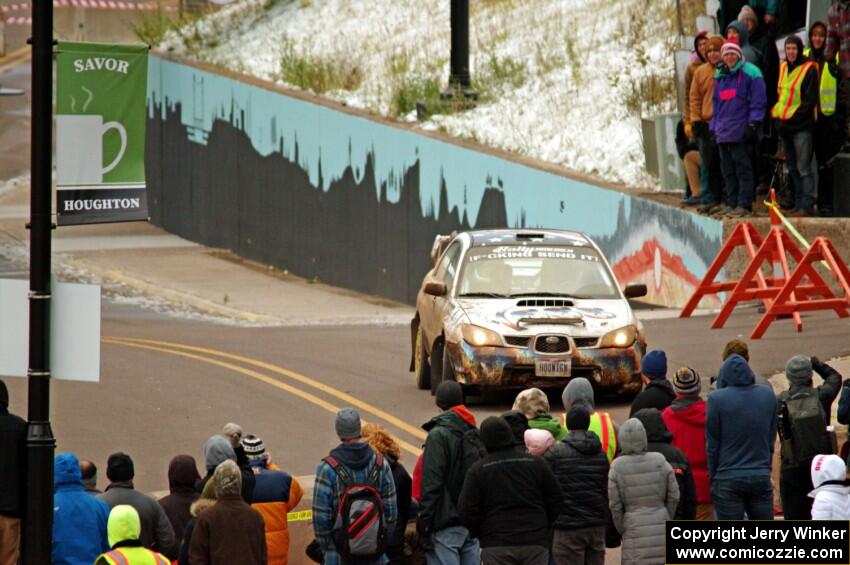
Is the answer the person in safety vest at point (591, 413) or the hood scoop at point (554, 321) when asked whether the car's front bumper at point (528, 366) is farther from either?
the person in safety vest at point (591, 413)

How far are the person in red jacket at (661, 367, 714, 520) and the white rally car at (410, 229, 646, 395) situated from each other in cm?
481

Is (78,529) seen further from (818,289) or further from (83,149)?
(818,289)

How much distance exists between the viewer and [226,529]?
9.12 meters

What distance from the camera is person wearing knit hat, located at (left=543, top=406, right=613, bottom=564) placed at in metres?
10.1

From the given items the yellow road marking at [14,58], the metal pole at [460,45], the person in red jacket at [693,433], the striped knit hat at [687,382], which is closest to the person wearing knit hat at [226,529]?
the person in red jacket at [693,433]

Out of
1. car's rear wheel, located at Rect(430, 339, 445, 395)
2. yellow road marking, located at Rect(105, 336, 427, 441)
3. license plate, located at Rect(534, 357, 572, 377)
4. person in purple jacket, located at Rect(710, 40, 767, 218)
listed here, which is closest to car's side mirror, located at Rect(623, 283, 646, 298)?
license plate, located at Rect(534, 357, 572, 377)

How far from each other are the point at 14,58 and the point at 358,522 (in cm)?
4791

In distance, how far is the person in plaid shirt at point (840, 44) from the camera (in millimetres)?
21766

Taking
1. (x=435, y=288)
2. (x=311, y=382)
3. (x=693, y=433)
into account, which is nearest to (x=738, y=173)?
(x=311, y=382)

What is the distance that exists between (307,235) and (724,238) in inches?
535

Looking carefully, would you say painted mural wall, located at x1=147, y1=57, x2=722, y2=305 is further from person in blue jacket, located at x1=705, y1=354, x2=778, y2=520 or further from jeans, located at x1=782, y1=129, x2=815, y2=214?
person in blue jacket, located at x1=705, y1=354, x2=778, y2=520

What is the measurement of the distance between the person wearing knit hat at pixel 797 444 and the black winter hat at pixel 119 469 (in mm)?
4393

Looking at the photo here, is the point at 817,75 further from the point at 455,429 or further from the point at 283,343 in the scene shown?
the point at 455,429

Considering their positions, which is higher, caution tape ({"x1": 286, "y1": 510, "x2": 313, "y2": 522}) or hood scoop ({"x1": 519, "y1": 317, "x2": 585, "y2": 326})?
hood scoop ({"x1": 519, "y1": 317, "x2": 585, "y2": 326})
